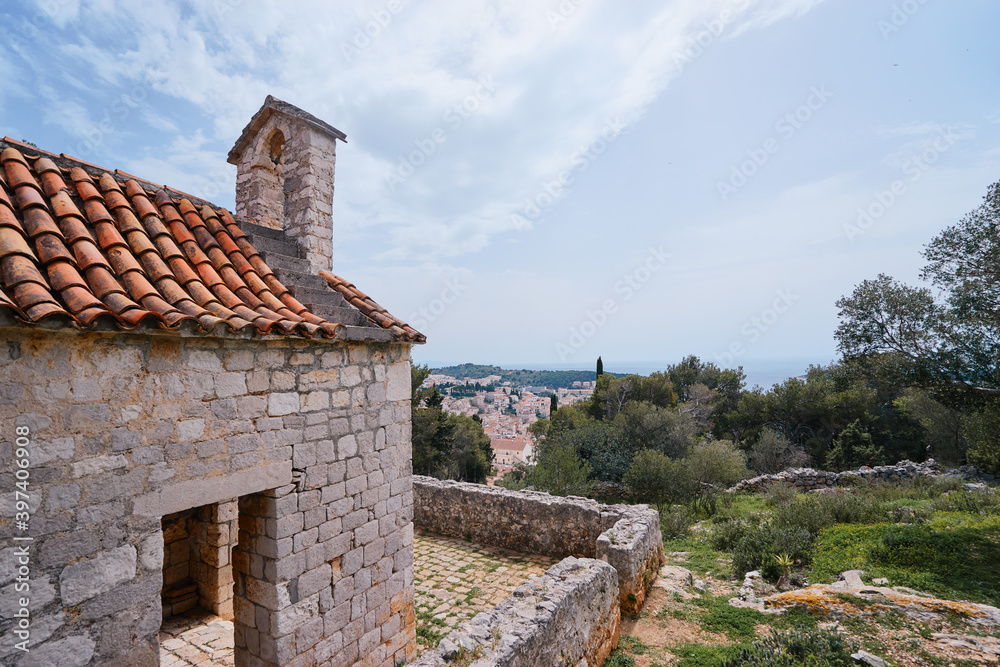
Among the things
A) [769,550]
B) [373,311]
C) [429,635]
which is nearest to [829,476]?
[769,550]

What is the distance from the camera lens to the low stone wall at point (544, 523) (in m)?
7.30

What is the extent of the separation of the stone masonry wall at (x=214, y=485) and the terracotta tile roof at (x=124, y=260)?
0.28 m

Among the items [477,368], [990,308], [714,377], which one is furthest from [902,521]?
[477,368]

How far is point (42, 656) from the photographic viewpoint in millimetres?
2686

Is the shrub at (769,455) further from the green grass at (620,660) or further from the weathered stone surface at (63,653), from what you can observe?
the weathered stone surface at (63,653)

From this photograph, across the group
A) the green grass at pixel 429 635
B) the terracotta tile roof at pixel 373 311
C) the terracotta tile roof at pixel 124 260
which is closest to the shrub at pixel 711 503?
the green grass at pixel 429 635

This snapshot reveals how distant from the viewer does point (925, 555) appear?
25.3 feet

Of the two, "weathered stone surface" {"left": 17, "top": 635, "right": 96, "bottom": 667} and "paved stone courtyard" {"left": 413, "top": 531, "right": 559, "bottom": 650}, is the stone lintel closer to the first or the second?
"weathered stone surface" {"left": 17, "top": 635, "right": 96, "bottom": 667}

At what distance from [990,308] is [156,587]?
1379 cm

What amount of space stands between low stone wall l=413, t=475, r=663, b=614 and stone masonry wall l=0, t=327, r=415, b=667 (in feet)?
12.6

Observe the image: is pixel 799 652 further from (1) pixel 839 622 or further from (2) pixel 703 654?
(1) pixel 839 622

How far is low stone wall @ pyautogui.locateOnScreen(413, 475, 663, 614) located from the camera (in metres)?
7.30

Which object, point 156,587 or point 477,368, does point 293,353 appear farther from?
point 477,368

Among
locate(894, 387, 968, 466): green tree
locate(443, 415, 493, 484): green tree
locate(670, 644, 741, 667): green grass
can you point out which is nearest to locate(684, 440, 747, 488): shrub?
locate(894, 387, 968, 466): green tree
